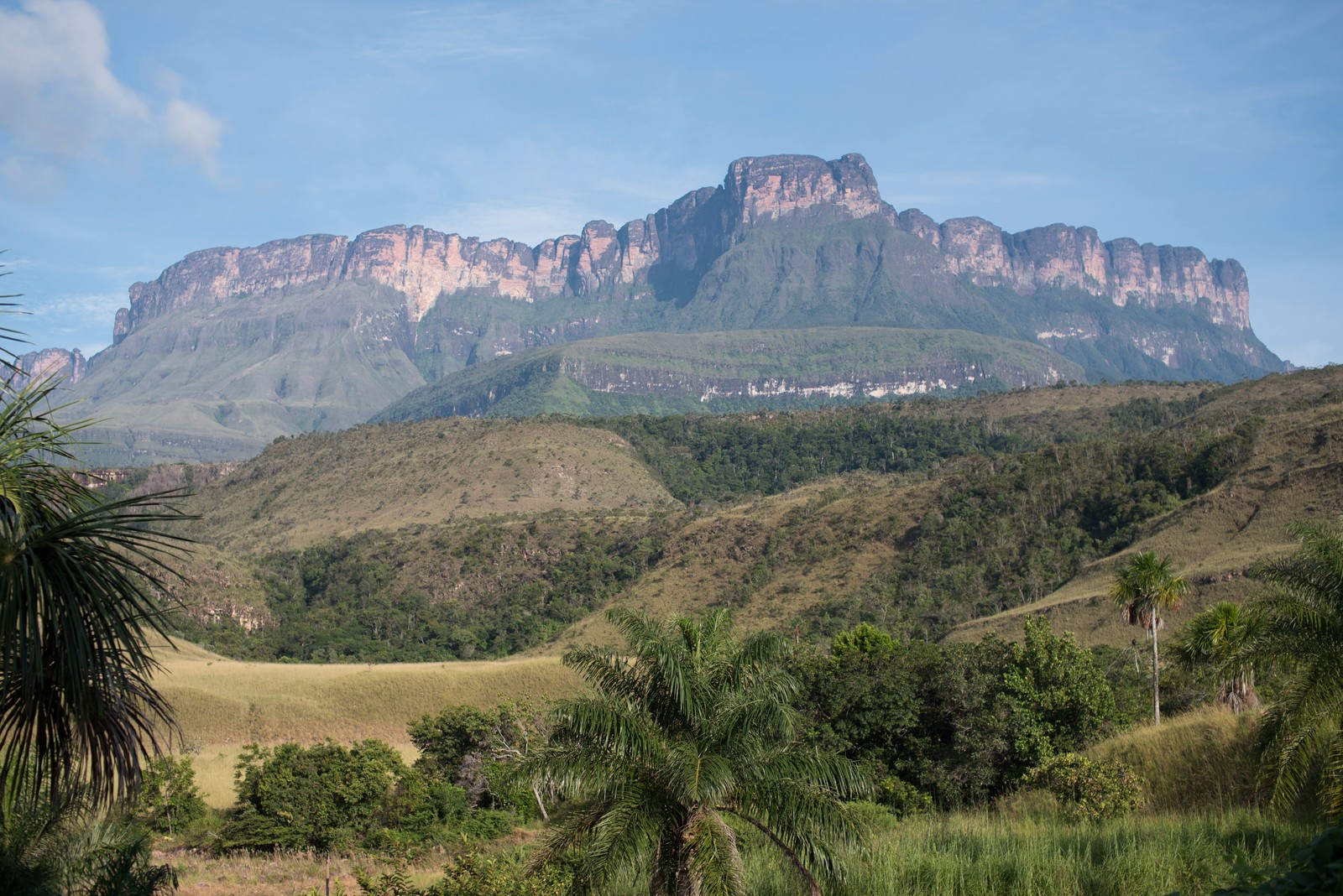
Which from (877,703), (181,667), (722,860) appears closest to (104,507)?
(722,860)

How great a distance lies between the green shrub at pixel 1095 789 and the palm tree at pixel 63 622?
19.3 metres

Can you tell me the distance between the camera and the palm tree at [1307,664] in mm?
17500

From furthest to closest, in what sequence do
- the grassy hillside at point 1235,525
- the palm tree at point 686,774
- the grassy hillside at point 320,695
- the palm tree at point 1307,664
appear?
the grassy hillside at point 1235,525, the grassy hillside at point 320,695, the palm tree at point 1307,664, the palm tree at point 686,774

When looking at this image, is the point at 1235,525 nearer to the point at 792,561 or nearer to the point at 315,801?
the point at 792,561

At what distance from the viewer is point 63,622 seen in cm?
796

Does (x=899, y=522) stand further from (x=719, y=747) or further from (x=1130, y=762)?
(x=719, y=747)

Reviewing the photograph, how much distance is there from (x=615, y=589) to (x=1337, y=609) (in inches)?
3397

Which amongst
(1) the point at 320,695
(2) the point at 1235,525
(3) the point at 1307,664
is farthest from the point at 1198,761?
(2) the point at 1235,525

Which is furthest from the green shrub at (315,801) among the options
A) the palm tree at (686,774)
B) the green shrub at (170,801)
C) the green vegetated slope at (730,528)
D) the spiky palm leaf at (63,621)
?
the green vegetated slope at (730,528)

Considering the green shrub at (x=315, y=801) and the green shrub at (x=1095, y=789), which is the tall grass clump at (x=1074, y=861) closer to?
the green shrub at (x=1095, y=789)

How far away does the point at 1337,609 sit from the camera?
58.6 ft

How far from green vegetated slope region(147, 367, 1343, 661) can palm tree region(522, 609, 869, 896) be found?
139ft

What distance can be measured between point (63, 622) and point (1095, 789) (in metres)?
21.9

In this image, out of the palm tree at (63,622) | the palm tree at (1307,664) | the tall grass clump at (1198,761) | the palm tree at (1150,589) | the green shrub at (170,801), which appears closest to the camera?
the palm tree at (63,622)
